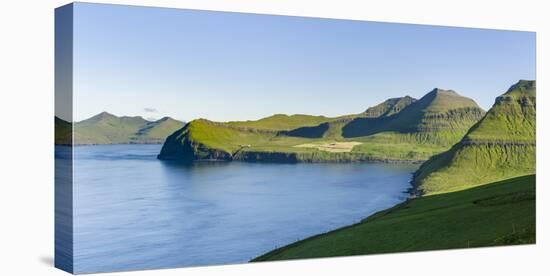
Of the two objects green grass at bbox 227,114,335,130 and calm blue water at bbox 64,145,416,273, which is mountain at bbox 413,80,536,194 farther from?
green grass at bbox 227,114,335,130

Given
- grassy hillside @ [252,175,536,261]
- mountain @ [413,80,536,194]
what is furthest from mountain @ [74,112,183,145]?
mountain @ [413,80,536,194]

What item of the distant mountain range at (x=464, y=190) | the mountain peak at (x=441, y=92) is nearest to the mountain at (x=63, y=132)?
the distant mountain range at (x=464, y=190)

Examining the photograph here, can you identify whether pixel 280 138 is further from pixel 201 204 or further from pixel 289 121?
pixel 201 204

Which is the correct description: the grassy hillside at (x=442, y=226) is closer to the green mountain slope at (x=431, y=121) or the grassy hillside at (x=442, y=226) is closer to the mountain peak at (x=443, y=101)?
the green mountain slope at (x=431, y=121)

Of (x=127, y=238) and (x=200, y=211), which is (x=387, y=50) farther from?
(x=127, y=238)

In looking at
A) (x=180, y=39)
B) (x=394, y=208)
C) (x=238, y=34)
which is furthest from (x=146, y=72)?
(x=394, y=208)

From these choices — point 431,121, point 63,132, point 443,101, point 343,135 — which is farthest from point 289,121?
point 63,132
